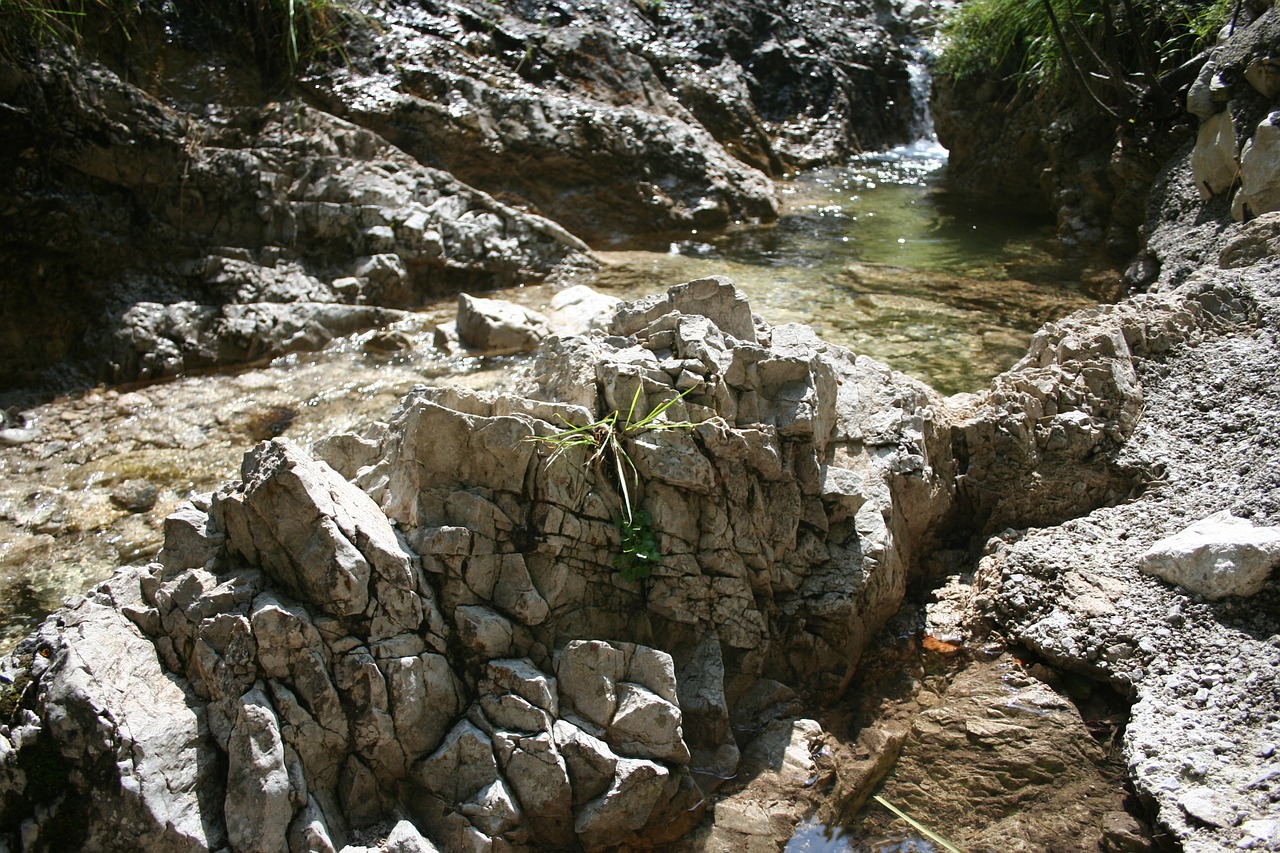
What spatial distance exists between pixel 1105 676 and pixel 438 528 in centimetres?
272

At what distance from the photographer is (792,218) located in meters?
11.0

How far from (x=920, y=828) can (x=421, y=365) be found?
4.84m

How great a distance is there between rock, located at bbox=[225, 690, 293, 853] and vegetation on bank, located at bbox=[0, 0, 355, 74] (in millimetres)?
6561

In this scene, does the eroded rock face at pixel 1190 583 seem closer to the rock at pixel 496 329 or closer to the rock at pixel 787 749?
the rock at pixel 787 749

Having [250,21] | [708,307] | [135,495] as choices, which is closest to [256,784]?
[708,307]

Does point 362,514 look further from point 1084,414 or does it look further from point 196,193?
point 196,193

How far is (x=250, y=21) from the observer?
8.88 m

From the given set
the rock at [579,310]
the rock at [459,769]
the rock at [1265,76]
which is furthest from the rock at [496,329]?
the rock at [1265,76]

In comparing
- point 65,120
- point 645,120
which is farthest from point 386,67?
point 65,120

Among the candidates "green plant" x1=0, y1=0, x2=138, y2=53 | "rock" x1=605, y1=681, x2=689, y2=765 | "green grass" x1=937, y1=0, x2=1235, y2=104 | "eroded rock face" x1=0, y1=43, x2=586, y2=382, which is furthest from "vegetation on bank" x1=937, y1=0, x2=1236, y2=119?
"green plant" x1=0, y1=0, x2=138, y2=53

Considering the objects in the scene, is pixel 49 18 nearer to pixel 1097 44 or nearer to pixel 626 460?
pixel 626 460

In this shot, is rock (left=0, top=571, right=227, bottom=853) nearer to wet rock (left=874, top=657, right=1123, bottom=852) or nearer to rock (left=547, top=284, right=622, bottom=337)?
wet rock (left=874, top=657, right=1123, bottom=852)

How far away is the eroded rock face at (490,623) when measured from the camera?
2826 mm

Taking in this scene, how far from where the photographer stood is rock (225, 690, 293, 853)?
270cm
